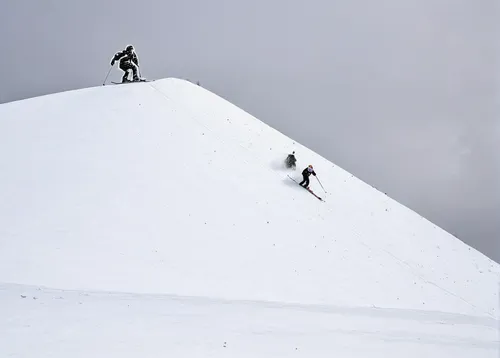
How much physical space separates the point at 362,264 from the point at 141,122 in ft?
41.1

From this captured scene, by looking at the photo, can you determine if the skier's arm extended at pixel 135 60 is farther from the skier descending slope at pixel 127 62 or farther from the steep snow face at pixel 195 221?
the steep snow face at pixel 195 221

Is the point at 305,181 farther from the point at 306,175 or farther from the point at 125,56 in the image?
the point at 125,56

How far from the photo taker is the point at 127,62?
28844mm

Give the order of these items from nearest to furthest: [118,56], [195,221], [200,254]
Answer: [200,254]
[195,221]
[118,56]

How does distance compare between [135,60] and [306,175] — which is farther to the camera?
[135,60]

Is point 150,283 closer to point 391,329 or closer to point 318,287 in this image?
point 318,287

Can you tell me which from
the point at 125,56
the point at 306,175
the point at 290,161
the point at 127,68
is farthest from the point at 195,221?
the point at 125,56

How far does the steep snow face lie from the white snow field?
7cm

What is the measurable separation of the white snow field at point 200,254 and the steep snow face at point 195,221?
0.07 m

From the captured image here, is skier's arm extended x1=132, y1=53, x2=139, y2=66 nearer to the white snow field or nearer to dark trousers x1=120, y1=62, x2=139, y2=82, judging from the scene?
dark trousers x1=120, y1=62, x2=139, y2=82

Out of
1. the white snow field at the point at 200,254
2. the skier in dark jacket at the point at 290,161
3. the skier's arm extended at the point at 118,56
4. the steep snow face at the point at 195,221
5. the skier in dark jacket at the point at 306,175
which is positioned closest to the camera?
the white snow field at the point at 200,254

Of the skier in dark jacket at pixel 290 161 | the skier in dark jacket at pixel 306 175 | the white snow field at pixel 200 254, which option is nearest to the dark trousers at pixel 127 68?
the white snow field at pixel 200 254

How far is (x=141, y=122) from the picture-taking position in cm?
2252

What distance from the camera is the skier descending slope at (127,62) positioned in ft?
94.2
